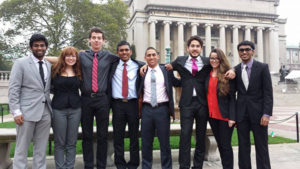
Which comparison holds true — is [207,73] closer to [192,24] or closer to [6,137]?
[6,137]

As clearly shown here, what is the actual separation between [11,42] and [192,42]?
3386 cm

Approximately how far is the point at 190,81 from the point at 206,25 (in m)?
46.2

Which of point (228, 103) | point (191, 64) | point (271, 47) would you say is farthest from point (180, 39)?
point (228, 103)

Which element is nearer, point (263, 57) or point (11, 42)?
point (11, 42)

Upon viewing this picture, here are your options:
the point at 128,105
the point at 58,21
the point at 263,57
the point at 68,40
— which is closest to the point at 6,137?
the point at 128,105

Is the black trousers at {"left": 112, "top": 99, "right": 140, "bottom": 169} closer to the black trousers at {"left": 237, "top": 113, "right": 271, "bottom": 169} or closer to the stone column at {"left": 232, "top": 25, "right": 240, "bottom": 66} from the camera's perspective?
the black trousers at {"left": 237, "top": 113, "right": 271, "bottom": 169}

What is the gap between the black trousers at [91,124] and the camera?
185 inches

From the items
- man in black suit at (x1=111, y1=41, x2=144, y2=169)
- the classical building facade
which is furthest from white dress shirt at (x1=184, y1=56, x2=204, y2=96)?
the classical building facade

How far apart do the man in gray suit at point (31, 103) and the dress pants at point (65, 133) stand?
0.17 meters

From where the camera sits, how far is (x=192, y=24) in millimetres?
47375

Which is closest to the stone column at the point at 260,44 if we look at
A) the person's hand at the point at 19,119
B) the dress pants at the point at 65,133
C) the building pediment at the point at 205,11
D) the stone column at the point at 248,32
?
the stone column at the point at 248,32

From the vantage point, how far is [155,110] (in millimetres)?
4789

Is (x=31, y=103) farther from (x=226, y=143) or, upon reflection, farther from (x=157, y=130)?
(x=226, y=143)

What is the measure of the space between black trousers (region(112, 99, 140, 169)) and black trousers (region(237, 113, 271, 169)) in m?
2.07
